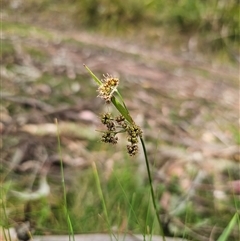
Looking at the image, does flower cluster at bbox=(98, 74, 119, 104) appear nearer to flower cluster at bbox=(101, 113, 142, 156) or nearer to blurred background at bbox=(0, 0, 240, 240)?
flower cluster at bbox=(101, 113, 142, 156)

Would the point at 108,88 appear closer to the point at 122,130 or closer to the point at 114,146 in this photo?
the point at 122,130

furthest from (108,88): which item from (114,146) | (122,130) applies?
(114,146)

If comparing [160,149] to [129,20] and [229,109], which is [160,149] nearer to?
[229,109]

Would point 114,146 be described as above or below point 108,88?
below

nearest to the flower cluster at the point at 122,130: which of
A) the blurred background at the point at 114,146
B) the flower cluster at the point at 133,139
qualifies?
the flower cluster at the point at 133,139

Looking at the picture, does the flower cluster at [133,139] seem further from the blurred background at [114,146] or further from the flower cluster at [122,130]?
the blurred background at [114,146]

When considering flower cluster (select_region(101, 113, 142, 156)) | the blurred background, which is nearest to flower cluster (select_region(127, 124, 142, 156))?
flower cluster (select_region(101, 113, 142, 156))
